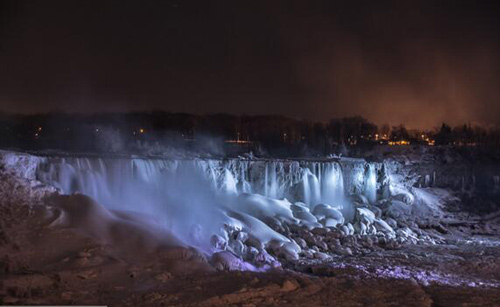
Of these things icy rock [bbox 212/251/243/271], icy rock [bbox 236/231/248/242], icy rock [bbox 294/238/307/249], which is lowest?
icy rock [bbox 294/238/307/249]

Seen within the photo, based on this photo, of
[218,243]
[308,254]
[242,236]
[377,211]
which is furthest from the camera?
[377,211]

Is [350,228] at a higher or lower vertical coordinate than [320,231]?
lower

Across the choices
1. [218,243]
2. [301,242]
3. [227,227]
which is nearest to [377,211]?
[301,242]

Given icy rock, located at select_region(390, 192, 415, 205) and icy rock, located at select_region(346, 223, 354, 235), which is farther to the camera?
icy rock, located at select_region(390, 192, 415, 205)

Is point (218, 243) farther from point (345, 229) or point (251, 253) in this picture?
point (345, 229)

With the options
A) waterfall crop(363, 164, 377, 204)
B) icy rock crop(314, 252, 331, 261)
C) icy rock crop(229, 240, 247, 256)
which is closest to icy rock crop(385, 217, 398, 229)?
waterfall crop(363, 164, 377, 204)

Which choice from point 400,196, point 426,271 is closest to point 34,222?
point 426,271

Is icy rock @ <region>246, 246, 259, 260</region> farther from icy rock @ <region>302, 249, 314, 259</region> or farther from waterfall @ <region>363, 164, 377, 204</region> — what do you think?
waterfall @ <region>363, 164, 377, 204</region>

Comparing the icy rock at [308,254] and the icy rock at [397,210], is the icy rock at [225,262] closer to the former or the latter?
the icy rock at [308,254]

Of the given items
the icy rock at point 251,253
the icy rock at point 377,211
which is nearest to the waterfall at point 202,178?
the icy rock at point 377,211
